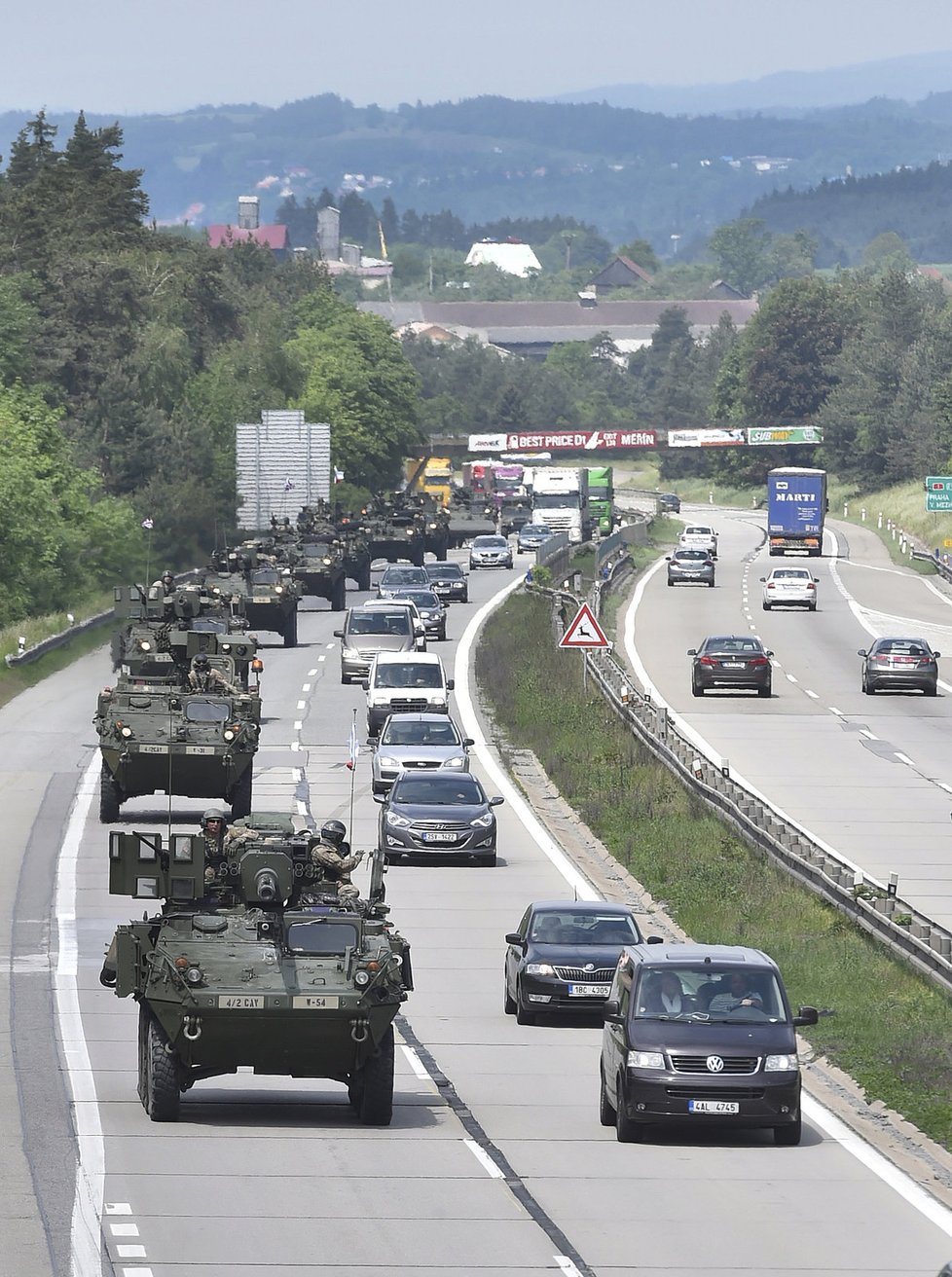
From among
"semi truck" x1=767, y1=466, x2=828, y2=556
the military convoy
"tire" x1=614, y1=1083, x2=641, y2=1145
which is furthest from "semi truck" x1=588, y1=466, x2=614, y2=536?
"tire" x1=614, y1=1083, x2=641, y2=1145

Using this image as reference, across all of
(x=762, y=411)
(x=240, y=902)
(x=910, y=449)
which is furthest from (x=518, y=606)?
(x=762, y=411)

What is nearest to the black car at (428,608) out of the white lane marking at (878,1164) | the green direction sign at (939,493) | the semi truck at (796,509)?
the semi truck at (796,509)

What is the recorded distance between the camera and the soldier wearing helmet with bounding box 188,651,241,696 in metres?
37.8

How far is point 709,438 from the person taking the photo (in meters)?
176

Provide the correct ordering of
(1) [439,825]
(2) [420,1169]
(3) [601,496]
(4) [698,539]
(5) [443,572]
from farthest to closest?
(3) [601,496] → (4) [698,539] → (5) [443,572] → (1) [439,825] → (2) [420,1169]

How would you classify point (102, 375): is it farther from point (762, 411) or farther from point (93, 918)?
point (762, 411)

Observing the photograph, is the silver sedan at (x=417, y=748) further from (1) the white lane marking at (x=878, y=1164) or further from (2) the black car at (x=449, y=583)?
(2) the black car at (x=449, y=583)

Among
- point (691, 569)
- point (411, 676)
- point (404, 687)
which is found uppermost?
point (411, 676)

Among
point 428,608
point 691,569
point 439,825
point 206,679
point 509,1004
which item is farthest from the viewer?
point 691,569

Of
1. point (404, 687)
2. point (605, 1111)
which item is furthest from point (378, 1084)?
point (404, 687)

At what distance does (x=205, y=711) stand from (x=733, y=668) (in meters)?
23.2

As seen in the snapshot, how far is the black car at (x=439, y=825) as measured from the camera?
1359 inches

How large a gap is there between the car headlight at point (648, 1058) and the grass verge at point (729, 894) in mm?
1581

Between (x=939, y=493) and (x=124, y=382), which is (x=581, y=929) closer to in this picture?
(x=124, y=382)
